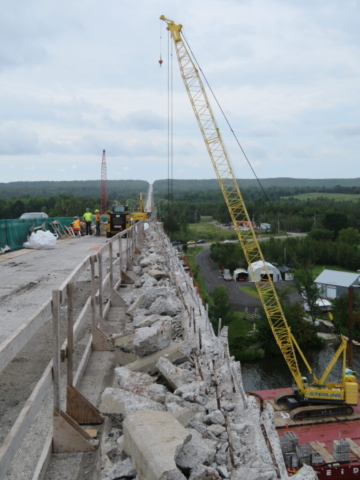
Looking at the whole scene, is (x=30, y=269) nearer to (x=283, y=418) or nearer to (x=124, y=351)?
(x=124, y=351)

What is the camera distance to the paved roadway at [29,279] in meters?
8.52

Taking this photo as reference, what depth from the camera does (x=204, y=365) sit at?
18.6ft

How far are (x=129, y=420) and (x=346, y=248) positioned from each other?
282 feet

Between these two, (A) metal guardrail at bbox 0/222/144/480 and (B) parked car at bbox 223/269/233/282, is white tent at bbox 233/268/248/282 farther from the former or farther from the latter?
(A) metal guardrail at bbox 0/222/144/480

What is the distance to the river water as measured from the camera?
3772cm

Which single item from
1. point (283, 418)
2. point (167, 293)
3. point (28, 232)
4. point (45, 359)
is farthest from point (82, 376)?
point (283, 418)

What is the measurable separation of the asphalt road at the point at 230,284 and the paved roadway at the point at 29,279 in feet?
128

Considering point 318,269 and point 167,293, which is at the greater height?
point 167,293

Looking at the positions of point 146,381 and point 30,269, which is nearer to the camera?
point 146,381

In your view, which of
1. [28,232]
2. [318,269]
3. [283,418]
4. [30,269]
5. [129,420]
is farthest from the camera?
[318,269]

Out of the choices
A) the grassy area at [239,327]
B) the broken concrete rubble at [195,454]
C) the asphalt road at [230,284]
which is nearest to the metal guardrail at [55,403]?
the broken concrete rubble at [195,454]

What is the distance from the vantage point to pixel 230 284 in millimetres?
68500

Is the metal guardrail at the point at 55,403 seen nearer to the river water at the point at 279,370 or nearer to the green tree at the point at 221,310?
the river water at the point at 279,370

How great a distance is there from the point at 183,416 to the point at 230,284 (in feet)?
214
